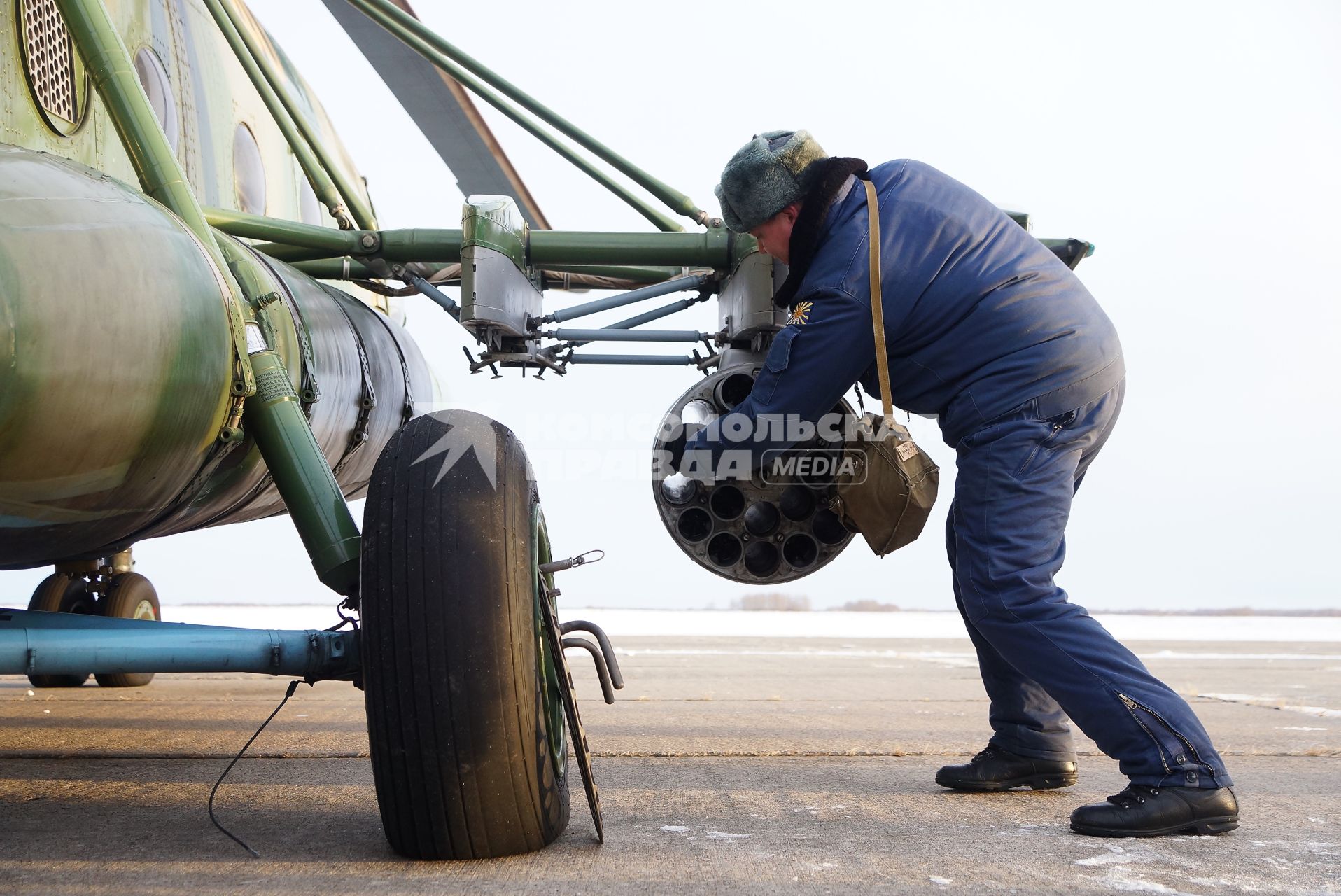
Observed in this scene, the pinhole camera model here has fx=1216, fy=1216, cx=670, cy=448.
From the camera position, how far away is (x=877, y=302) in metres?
2.80

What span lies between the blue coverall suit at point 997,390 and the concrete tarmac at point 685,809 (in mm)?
305

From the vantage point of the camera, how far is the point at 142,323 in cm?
227

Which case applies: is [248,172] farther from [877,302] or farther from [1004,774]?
[1004,774]

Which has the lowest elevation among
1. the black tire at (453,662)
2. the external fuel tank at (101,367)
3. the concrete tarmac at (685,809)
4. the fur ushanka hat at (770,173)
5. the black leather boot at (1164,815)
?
the concrete tarmac at (685,809)

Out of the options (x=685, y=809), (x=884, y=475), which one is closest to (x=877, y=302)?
(x=884, y=475)

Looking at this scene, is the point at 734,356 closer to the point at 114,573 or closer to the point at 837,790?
the point at 837,790

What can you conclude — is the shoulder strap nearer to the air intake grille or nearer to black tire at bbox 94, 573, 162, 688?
the air intake grille

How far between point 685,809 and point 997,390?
1.23 m

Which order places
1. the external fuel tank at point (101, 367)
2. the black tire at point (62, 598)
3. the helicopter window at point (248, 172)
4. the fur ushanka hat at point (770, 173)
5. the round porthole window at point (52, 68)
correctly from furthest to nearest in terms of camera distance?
the black tire at point (62, 598) < the helicopter window at point (248, 172) < the round porthole window at point (52, 68) < the fur ushanka hat at point (770, 173) < the external fuel tank at point (101, 367)

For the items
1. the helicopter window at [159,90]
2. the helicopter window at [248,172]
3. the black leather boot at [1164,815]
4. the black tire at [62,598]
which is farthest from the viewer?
the black tire at [62,598]

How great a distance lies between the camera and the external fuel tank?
6.74ft

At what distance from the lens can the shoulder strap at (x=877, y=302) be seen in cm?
280

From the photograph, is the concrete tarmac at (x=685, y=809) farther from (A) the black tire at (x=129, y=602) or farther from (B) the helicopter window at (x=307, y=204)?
(B) the helicopter window at (x=307, y=204)

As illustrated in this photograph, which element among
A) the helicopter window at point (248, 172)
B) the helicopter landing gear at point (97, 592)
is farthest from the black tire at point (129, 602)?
the helicopter window at point (248, 172)
